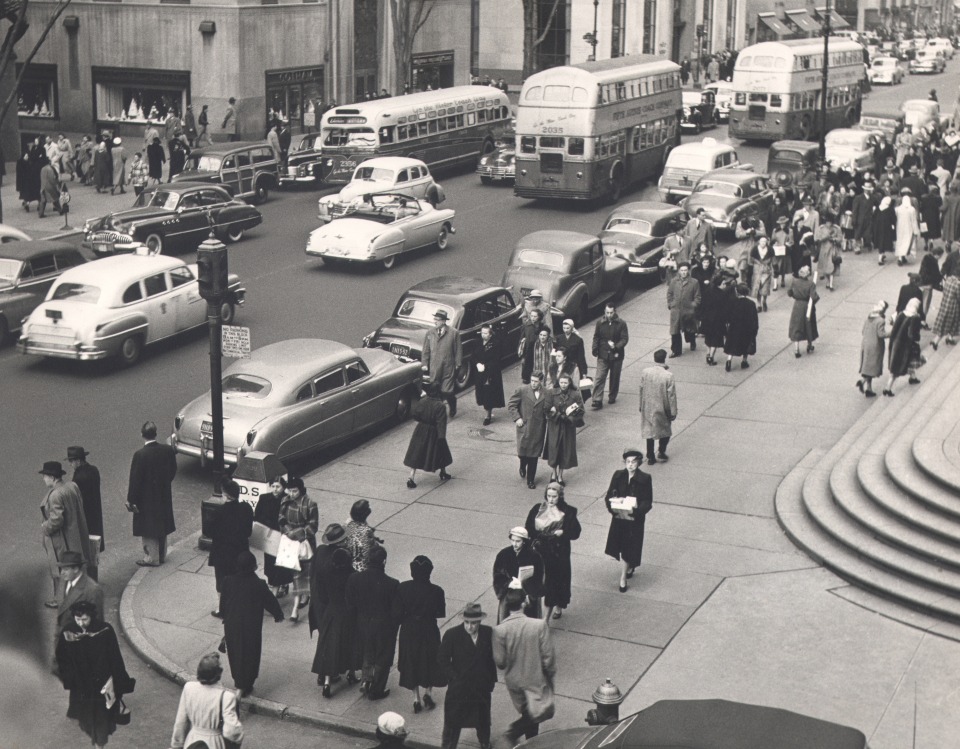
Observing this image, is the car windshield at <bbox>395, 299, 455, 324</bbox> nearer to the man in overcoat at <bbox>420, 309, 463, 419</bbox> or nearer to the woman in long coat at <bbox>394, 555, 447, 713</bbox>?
the man in overcoat at <bbox>420, 309, 463, 419</bbox>

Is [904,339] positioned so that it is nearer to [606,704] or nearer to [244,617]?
[244,617]

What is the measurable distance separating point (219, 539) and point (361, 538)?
5.30 feet

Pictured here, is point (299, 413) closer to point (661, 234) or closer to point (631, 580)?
point (631, 580)

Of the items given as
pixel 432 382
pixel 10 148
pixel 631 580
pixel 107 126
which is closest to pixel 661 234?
pixel 432 382

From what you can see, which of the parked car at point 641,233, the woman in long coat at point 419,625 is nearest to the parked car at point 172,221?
the parked car at point 641,233

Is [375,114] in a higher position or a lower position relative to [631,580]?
higher

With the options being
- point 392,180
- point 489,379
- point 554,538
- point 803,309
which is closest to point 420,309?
point 489,379

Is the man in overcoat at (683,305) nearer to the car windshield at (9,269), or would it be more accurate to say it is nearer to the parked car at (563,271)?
the parked car at (563,271)

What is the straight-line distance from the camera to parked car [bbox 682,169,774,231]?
1261 inches

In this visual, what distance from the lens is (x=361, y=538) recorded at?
12273mm

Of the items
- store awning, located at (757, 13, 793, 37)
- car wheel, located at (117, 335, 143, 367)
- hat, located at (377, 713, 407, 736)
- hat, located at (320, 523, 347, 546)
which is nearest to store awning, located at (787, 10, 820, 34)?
store awning, located at (757, 13, 793, 37)

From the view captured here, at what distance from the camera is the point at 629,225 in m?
29.2

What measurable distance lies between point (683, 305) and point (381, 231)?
340 inches

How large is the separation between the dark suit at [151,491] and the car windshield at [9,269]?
10.0 m
